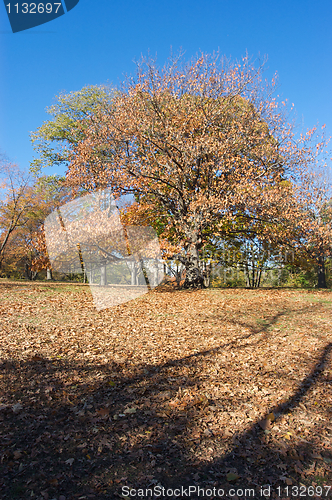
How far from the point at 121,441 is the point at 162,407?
1011 mm

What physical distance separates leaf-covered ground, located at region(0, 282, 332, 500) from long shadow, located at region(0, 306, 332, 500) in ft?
0.05

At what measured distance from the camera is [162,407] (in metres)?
4.85

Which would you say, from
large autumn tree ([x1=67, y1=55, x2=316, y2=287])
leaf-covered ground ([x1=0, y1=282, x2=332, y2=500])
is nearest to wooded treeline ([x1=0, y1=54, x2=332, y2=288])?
large autumn tree ([x1=67, y1=55, x2=316, y2=287])

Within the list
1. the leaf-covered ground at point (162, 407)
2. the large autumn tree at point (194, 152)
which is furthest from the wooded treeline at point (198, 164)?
the leaf-covered ground at point (162, 407)

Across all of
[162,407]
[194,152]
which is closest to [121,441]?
[162,407]

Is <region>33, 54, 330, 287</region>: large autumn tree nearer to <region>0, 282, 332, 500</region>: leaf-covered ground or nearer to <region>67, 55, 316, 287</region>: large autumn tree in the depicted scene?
<region>67, 55, 316, 287</region>: large autumn tree

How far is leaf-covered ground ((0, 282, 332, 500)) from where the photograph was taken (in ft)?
11.1

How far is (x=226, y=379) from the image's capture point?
5.85 metres

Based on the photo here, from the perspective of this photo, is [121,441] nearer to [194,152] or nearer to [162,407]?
[162,407]

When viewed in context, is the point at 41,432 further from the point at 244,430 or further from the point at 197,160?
the point at 197,160

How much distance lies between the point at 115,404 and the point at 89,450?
112cm

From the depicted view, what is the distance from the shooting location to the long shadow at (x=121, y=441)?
332cm

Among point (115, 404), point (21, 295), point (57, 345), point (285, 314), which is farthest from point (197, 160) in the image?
point (115, 404)

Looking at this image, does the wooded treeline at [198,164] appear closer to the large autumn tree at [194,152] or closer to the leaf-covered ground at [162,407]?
the large autumn tree at [194,152]
